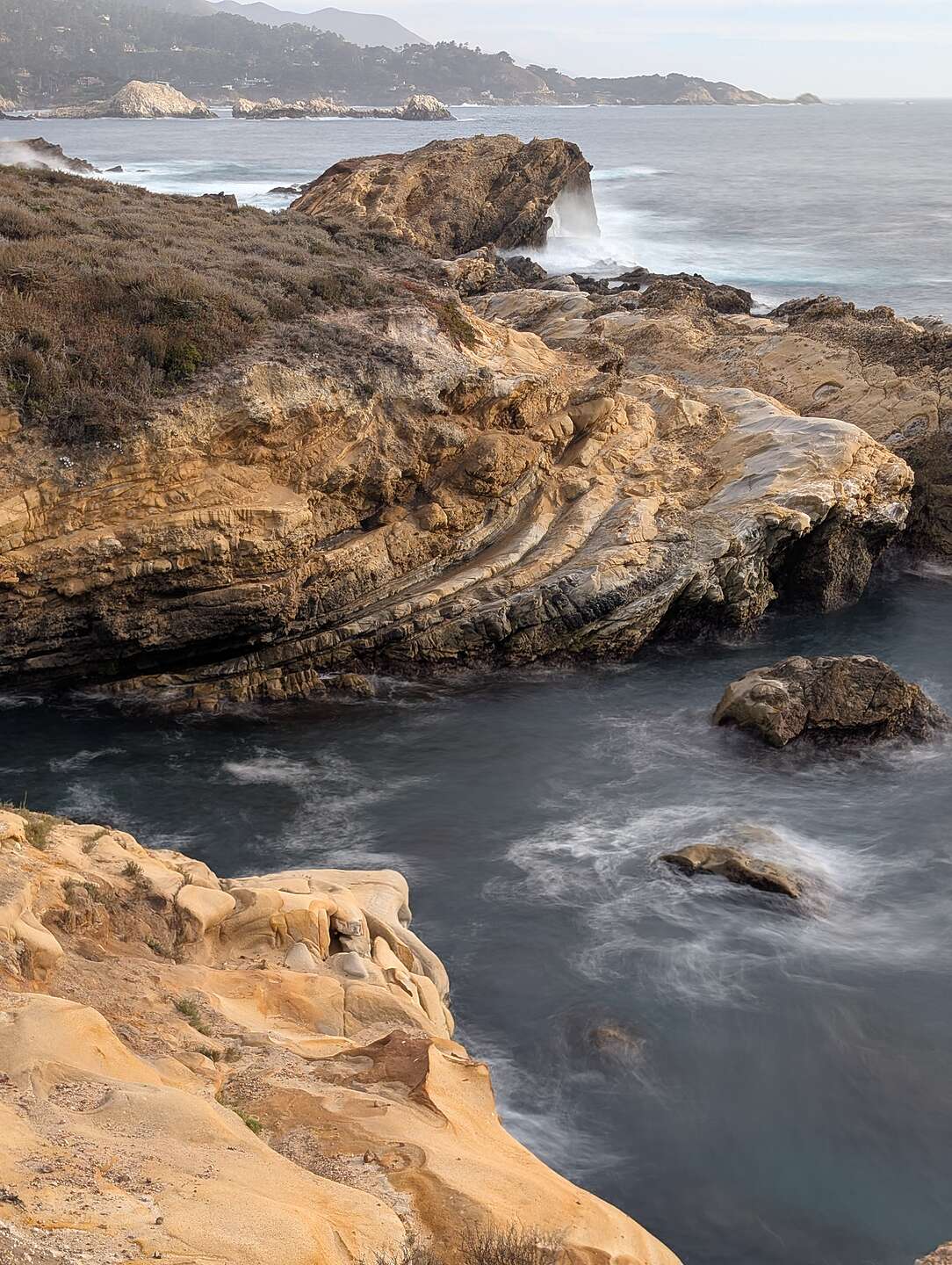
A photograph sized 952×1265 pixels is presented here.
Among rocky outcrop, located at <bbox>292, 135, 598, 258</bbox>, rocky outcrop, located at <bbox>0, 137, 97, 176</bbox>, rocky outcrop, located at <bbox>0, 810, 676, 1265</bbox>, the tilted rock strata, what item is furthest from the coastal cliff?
rocky outcrop, located at <bbox>0, 137, 97, 176</bbox>

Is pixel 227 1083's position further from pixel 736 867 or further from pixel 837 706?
pixel 837 706

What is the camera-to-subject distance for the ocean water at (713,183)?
186 ft

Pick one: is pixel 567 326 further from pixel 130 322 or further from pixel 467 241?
pixel 467 241

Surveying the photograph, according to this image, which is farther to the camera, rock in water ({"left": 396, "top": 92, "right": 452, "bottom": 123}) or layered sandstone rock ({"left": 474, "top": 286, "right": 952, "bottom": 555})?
rock in water ({"left": 396, "top": 92, "right": 452, "bottom": 123})

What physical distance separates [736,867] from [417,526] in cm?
965

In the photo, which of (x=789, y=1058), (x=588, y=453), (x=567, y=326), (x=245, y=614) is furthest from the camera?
(x=567, y=326)

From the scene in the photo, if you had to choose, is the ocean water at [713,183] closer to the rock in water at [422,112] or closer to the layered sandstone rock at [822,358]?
the rock in water at [422,112]

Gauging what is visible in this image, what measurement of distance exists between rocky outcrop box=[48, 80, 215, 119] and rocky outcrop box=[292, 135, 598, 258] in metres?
129

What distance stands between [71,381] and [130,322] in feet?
6.34

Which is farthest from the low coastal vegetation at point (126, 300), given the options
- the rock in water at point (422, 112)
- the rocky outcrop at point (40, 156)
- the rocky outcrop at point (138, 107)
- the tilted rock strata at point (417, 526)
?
the rock in water at point (422, 112)

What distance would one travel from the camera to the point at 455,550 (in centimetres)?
2205

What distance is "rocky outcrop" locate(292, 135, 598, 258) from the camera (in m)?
49.5

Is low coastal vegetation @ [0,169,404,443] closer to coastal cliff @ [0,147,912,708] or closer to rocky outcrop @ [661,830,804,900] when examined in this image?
coastal cliff @ [0,147,912,708]

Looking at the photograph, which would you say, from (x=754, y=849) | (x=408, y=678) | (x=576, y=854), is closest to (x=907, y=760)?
(x=754, y=849)
